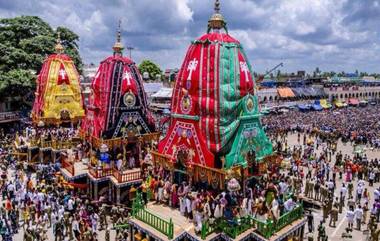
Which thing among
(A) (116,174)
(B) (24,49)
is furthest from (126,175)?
(B) (24,49)

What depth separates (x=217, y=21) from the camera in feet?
43.8

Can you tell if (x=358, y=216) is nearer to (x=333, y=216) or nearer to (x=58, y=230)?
(x=333, y=216)

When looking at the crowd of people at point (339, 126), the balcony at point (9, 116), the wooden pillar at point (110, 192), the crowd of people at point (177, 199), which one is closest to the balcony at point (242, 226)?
the crowd of people at point (177, 199)

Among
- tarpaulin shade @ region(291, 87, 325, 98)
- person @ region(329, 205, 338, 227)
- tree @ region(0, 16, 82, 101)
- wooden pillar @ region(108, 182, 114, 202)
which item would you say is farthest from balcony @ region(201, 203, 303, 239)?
tarpaulin shade @ region(291, 87, 325, 98)

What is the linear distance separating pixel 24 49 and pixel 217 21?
25.4m

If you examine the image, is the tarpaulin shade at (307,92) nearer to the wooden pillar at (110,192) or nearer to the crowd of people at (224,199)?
the wooden pillar at (110,192)

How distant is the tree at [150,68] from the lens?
71.2m

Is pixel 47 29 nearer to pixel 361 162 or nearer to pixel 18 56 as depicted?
pixel 18 56

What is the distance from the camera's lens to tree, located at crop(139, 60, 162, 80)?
71188 mm

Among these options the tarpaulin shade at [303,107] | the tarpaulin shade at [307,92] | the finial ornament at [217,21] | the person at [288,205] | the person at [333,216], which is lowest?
the person at [333,216]

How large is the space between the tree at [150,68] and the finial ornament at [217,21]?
5806 cm

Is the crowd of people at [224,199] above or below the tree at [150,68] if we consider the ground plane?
below

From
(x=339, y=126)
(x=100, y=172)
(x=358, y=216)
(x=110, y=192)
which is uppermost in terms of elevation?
(x=100, y=172)

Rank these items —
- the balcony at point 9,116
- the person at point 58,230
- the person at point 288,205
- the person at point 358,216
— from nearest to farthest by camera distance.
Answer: the person at point 288,205, the person at point 58,230, the person at point 358,216, the balcony at point 9,116
